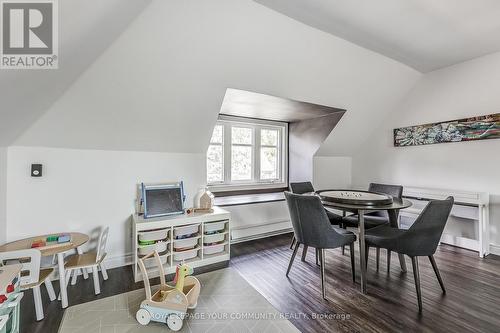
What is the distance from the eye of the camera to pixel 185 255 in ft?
7.90

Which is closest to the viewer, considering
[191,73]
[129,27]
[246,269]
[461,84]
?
[129,27]

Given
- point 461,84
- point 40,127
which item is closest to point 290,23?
point 40,127

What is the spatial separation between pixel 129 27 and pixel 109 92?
0.62 meters

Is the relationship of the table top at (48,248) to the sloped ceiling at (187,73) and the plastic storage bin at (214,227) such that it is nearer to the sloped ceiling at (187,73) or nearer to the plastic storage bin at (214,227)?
the sloped ceiling at (187,73)

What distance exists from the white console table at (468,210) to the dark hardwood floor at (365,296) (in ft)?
0.67

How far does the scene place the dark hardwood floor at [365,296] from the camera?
1.61 meters

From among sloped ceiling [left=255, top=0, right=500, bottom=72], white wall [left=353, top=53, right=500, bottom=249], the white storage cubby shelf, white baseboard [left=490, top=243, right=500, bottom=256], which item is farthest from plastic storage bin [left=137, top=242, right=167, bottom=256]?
white baseboard [left=490, top=243, right=500, bottom=256]

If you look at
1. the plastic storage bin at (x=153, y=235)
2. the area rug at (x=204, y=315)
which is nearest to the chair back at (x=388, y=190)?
the area rug at (x=204, y=315)

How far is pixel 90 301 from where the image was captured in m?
1.85

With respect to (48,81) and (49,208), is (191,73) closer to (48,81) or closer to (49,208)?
(48,81)

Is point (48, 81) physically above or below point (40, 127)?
above

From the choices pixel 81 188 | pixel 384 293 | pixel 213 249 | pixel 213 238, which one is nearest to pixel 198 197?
pixel 213 238

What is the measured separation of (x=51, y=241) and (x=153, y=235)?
0.83 m

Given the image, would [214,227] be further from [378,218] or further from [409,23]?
[409,23]
